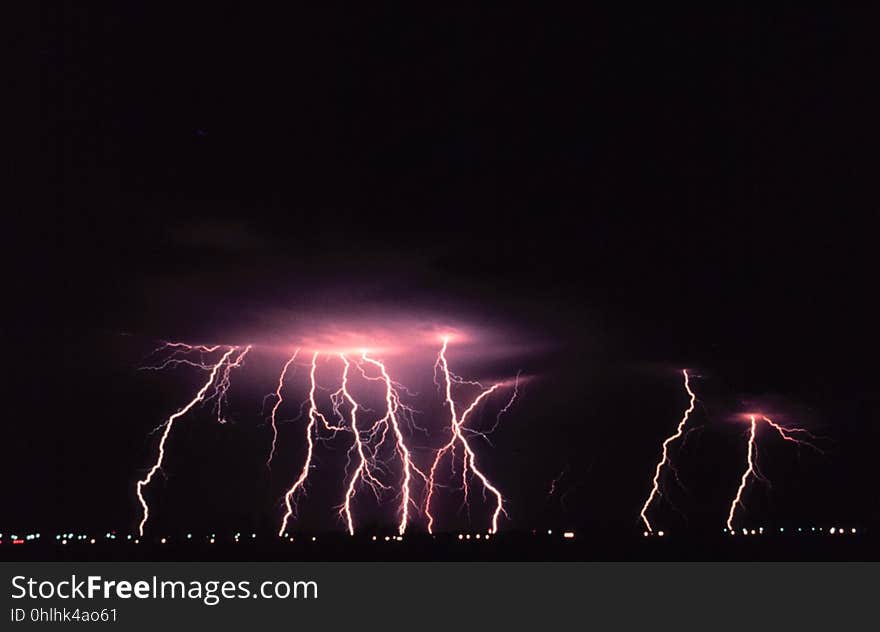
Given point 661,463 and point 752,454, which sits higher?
point 752,454

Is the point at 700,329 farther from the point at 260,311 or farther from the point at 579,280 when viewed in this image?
the point at 260,311

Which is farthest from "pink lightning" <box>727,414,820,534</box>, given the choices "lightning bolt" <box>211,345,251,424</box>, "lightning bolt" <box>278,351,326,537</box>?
"lightning bolt" <box>211,345,251,424</box>

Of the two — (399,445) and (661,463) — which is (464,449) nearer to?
(399,445)

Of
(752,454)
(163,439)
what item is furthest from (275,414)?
(752,454)

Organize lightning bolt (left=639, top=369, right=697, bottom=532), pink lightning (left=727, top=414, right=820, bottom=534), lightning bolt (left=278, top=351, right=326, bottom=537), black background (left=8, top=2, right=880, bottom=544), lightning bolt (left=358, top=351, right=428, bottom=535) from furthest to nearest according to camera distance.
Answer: pink lightning (left=727, top=414, right=820, bottom=534), lightning bolt (left=639, top=369, right=697, bottom=532), lightning bolt (left=278, top=351, right=326, bottom=537), lightning bolt (left=358, top=351, right=428, bottom=535), black background (left=8, top=2, right=880, bottom=544)

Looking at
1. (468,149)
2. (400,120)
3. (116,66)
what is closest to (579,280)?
(468,149)

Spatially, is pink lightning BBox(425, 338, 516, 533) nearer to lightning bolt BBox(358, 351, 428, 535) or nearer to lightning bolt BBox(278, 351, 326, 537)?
lightning bolt BBox(358, 351, 428, 535)

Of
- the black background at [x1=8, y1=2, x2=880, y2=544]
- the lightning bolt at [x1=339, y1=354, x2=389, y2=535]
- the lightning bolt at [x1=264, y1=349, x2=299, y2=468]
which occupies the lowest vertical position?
the black background at [x1=8, y1=2, x2=880, y2=544]

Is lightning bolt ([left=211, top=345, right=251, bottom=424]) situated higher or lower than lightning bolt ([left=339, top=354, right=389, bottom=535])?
higher
